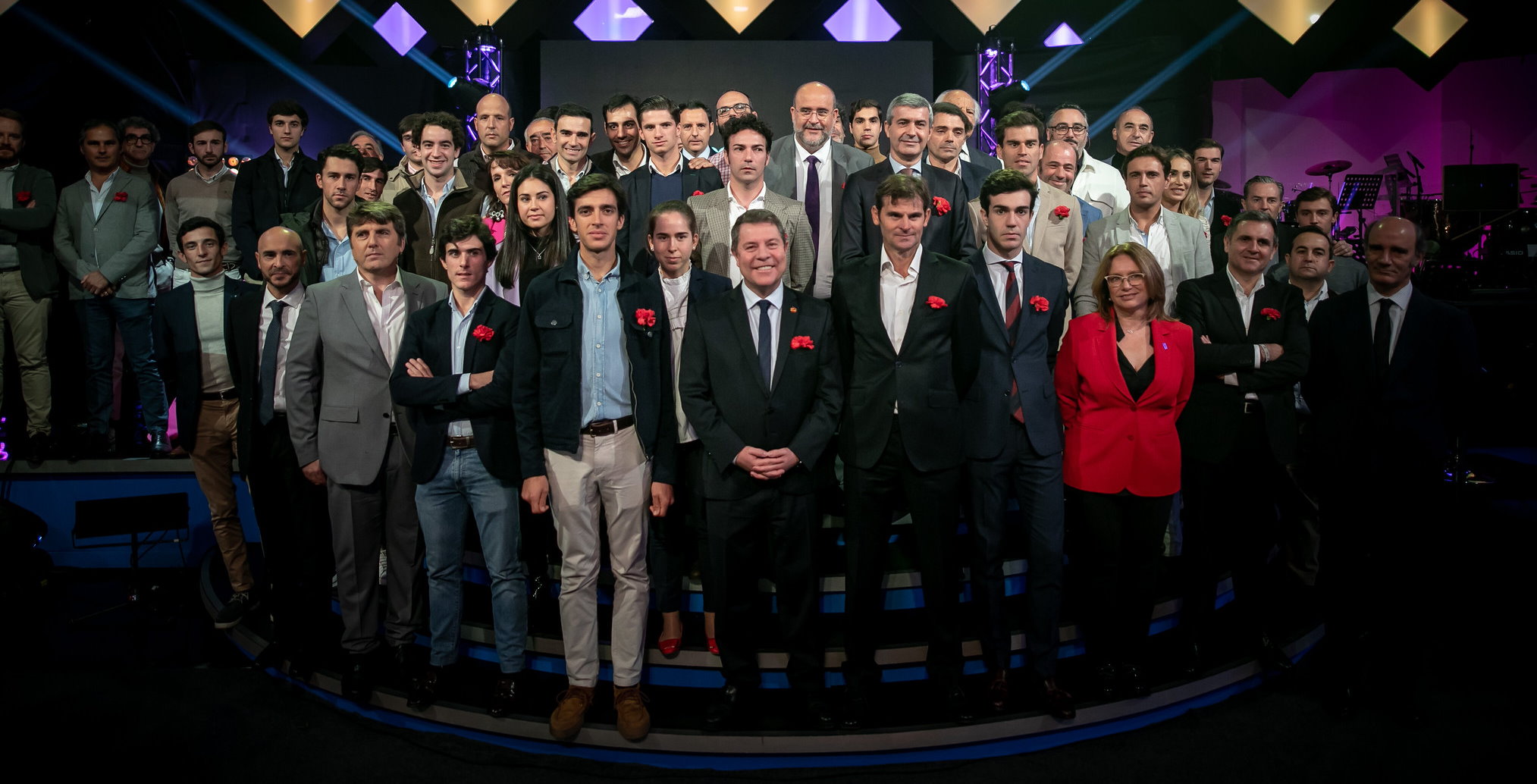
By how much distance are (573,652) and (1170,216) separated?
3.41 m

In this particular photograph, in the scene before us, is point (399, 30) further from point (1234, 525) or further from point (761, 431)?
point (1234, 525)

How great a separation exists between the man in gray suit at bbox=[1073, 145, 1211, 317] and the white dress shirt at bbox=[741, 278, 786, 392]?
153 cm

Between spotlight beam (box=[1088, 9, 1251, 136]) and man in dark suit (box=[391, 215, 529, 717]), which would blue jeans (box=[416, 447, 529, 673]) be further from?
spotlight beam (box=[1088, 9, 1251, 136])

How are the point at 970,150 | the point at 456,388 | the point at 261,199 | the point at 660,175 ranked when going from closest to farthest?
the point at 456,388 → the point at 660,175 → the point at 261,199 → the point at 970,150

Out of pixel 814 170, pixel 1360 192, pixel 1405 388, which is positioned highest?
pixel 1360 192

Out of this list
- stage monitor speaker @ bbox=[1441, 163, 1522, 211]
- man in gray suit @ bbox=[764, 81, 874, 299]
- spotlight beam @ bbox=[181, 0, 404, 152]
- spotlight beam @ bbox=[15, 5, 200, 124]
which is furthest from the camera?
spotlight beam @ bbox=[181, 0, 404, 152]

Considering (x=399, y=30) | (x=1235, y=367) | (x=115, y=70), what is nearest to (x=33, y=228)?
(x=115, y=70)

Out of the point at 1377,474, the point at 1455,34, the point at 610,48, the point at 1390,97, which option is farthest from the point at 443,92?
the point at 1390,97

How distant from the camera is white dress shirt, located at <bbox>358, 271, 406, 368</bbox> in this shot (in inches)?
129

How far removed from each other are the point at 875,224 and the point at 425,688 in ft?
8.40

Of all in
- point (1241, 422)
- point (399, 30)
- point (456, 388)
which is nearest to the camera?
point (456, 388)

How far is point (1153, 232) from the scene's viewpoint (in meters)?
4.00

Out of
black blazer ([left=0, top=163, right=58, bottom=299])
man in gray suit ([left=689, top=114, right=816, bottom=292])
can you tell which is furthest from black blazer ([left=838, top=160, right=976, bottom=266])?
black blazer ([left=0, top=163, right=58, bottom=299])

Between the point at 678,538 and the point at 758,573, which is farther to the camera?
the point at 678,538
